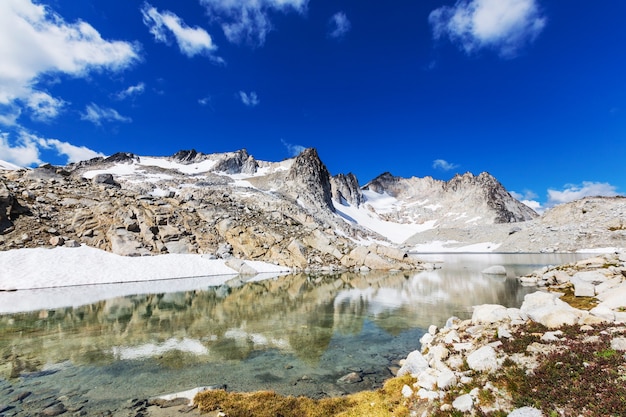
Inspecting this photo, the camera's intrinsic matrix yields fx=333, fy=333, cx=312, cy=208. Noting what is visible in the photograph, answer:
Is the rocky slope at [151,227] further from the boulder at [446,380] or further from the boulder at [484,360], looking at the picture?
the boulder at [446,380]

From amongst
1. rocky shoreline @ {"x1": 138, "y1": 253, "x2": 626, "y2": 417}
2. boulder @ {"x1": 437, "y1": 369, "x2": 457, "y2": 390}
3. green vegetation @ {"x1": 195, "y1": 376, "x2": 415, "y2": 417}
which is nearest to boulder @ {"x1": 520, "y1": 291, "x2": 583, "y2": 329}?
rocky shoreline @ {"x1": 138, "y1": 253, "x2": 626, "y2": 417}

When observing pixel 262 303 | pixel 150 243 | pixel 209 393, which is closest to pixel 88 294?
pixel 262 303

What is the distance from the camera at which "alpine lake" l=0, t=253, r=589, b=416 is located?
1355 cm

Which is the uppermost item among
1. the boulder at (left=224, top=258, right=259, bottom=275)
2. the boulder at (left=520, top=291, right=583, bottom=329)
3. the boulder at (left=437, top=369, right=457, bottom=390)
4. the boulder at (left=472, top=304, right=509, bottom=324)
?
the boulder at (left=224, top=258, right=259, bottom=275)

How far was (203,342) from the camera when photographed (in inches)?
782

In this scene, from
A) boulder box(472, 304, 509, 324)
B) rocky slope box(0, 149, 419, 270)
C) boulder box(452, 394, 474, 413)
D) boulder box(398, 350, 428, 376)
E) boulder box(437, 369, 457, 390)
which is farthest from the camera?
rocky slope box(0, 149, 419, 270)

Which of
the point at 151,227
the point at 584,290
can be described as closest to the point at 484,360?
the point at 584,290

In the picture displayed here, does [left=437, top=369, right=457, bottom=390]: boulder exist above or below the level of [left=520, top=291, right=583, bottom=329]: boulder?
below

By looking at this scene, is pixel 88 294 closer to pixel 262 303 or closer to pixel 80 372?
pixel 262 303

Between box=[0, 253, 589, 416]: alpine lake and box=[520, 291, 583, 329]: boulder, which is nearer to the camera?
box=[520, 291, 583, 329]: boulder

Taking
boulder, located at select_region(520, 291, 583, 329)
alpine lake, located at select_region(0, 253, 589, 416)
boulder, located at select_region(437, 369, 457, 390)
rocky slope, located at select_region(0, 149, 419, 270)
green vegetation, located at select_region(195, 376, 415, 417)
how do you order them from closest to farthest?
boulder, located at select_region(437, 369, 457, 390) < green vegetation, located at select_region(195, 376, 415, 417) < boulder, located at select_region(520, 291, 583, 329) < alpine lake, located at select_region(0, 253, 589, 416) < rocky slope, located at select_region(0, 149, 419, 270)

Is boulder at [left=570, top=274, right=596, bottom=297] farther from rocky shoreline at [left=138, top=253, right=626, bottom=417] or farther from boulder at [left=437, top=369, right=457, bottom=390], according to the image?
boulder at [left=437, top=369, right=457, bottom=390]

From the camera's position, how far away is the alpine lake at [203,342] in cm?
1355

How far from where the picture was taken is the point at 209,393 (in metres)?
12.2
